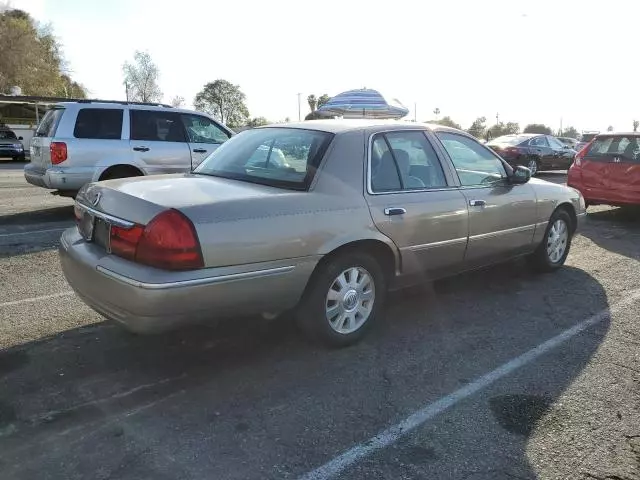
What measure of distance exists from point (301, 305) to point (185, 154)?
6335 mm

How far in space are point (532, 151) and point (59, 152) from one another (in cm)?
1502

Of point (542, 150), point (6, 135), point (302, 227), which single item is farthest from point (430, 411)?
point (6, 135)

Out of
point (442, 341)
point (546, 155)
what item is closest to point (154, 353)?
point (442, 341)

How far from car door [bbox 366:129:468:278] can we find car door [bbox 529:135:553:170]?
15.5 metres

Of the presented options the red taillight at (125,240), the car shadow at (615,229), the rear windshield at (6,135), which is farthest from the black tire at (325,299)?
the rear windshield at (6,135)

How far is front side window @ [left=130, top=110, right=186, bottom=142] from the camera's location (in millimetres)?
9086

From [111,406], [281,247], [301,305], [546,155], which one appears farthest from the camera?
[546,155]

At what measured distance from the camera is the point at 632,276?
5984 millimetres

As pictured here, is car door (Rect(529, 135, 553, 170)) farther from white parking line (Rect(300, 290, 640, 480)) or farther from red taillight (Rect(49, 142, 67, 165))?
white parking line (Rect(300, 290, 640, 480))

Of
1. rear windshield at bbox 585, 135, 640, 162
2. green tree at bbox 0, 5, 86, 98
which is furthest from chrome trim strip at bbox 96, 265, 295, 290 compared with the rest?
green tree at bbox 0, 5, 86, 98

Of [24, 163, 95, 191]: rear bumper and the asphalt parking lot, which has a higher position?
[24, 163, 95, 191]: rear bumper

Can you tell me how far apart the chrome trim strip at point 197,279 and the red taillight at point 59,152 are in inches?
231

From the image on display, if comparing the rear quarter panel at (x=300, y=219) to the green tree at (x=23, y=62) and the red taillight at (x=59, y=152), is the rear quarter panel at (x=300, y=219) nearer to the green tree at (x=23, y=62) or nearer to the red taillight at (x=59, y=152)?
the red taillight at (x=59, y=152)

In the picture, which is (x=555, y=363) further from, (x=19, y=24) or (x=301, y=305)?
(x=19, y=24)
